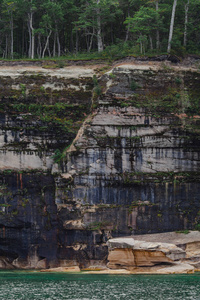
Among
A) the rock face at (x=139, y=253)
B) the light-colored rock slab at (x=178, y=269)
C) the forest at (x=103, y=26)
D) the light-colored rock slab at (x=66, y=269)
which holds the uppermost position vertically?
the forest at (x=103, y=26)

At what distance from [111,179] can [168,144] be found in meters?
6.04

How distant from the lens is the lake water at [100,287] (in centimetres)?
2544

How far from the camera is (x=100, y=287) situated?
28328 mm

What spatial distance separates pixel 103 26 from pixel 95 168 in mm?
23148

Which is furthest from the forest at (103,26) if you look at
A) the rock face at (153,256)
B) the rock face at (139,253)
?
the rock face at (139,253)

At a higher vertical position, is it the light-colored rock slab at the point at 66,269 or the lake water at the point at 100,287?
the lake water at the point at 100,287

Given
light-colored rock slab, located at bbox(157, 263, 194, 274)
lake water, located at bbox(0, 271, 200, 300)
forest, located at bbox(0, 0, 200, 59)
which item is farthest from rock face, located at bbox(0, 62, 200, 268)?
forest, located at bbox(0, 0, 200, 59)

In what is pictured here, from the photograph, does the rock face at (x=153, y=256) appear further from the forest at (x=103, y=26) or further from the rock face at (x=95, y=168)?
the forest at (x=103, y=26)

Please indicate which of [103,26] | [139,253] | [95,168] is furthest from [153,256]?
[103,26]

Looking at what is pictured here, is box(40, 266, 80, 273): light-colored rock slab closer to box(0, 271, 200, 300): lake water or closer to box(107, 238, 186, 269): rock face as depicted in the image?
box(107, 238, 186, 269): rock face

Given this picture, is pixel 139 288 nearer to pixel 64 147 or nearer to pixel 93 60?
pixel 64 147

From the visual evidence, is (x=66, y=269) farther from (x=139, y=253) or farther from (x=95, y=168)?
(x=95, y=168)

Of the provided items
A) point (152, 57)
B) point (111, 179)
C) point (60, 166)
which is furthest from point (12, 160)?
point (152, 57)

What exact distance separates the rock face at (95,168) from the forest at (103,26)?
7005 mm
